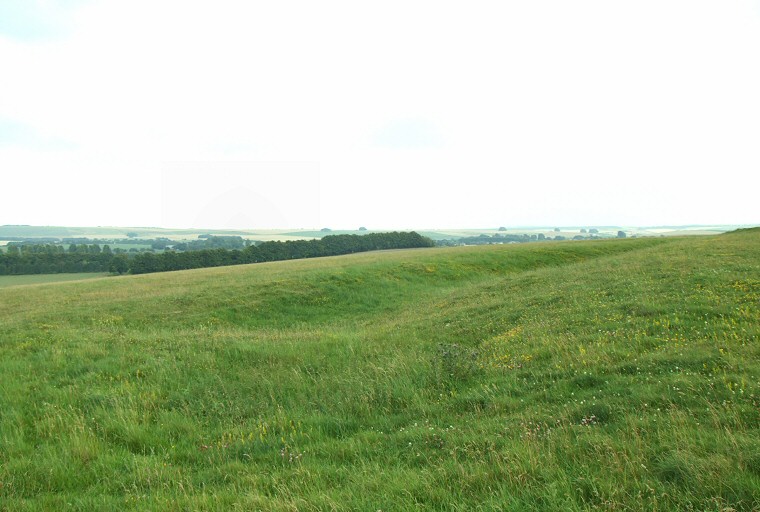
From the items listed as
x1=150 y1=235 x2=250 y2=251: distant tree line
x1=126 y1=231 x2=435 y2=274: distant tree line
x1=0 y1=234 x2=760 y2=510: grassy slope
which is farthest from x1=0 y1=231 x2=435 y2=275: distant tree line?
x1=0 y1=234 x2=760 y2=510: grassy slope

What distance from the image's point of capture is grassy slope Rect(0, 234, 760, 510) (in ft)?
15.2

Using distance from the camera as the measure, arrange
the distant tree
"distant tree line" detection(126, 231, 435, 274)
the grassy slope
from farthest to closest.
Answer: "distant tree line" detection(126, 231, 435, 274), the distant tree, the grassy slope

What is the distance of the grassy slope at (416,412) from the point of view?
4621 millimetres

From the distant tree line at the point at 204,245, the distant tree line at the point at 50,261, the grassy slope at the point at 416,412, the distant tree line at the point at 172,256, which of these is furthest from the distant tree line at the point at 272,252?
the grassy slope at the point at 416,412

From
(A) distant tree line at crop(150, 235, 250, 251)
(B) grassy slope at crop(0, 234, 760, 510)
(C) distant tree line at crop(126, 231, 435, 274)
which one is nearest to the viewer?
(B) grassy slope at crop(0, 234, 760, 510)

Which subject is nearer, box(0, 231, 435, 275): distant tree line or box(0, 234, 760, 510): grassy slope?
box(0, 234, 760, 510): grassy slope

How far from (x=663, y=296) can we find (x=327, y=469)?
37.7 ft

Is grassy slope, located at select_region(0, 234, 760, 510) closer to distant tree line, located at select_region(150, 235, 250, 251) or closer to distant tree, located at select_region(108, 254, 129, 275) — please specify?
distant tree, located at select_region(108, 254, 129, 275)

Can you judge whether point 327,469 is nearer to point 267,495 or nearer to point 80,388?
point 267,495

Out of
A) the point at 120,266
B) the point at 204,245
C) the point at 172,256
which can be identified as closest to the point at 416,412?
the point at 172,256

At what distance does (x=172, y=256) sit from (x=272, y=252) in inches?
695

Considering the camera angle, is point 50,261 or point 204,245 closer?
point 50,261

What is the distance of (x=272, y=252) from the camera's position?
280 feet

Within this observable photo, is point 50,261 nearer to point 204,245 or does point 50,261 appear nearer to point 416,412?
point 204,245
